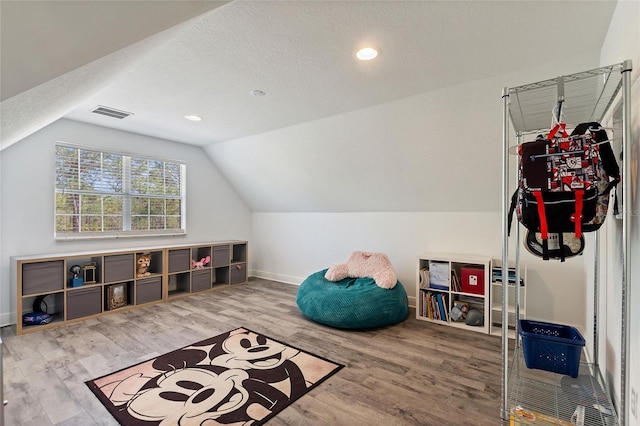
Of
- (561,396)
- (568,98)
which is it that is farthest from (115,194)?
(561,396)

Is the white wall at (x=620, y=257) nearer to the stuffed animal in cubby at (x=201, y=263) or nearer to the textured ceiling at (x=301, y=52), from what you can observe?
the textured ceiling at (x=301, y=52)

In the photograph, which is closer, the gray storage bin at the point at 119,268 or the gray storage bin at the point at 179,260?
the gray storage bin at the point at 119,268

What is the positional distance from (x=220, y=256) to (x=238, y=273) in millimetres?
478

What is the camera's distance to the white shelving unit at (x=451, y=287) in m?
3.13

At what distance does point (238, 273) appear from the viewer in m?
5.08

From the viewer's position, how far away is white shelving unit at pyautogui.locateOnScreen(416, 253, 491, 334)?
3.13 meters

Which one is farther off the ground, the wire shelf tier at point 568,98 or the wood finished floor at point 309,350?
the wire shelf tier at point 568,98

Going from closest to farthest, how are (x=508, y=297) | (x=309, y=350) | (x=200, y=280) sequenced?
(x=309, y=350) < (x=508, y=297) < (x=200, y=280)

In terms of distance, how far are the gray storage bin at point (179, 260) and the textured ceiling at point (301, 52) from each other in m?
2.02

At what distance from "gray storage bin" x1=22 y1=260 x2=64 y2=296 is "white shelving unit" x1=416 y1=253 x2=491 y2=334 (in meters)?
3.94

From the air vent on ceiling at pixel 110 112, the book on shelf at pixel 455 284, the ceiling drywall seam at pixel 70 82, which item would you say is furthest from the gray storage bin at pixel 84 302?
the book on shelf at pixel 455 284

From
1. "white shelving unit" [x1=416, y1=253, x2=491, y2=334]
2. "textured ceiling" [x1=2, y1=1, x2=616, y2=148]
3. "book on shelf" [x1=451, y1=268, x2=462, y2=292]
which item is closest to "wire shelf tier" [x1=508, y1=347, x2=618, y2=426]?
"white shelving unit" [x1=416, y1=253, x2=491, y2=334]

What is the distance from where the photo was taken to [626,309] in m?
1.22

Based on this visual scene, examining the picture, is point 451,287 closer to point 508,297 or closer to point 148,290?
point 508,297
